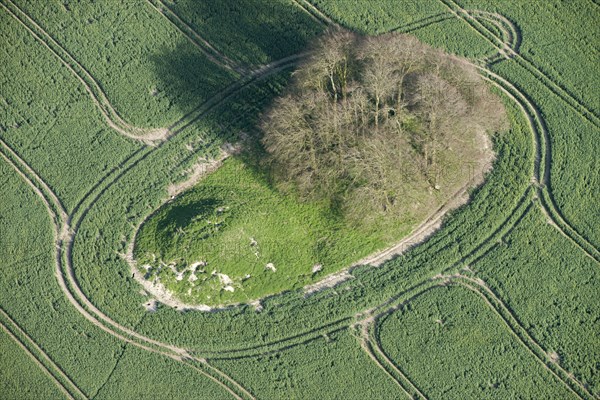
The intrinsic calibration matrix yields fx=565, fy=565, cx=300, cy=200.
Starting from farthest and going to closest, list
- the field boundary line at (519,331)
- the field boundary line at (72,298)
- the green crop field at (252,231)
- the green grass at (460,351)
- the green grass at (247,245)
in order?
the green grass at (247,245) → the field boundary line at (72,298) → the green crop field at (252,231) → the green grass at (460,351) → the field boundary line at (519,331)

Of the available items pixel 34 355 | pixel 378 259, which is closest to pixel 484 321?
pixel 378 259

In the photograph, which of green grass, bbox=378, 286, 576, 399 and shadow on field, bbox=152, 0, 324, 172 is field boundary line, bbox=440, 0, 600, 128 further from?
green grass, bbox=378, 286, 576, 399

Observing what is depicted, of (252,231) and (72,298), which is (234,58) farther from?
(72,298)

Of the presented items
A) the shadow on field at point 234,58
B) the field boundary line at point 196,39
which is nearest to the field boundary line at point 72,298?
the shadow on field at point 234,58

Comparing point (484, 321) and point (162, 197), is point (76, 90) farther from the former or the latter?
point (484, 321)

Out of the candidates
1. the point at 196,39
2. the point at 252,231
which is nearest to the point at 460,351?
the point at 252,231

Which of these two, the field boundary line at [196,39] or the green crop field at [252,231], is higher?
the field boundary line at [196,39]

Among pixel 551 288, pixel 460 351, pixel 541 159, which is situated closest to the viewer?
pixel 460 351

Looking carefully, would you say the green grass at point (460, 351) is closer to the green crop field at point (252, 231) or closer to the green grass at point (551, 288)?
the green crop field at point (252, 231)
